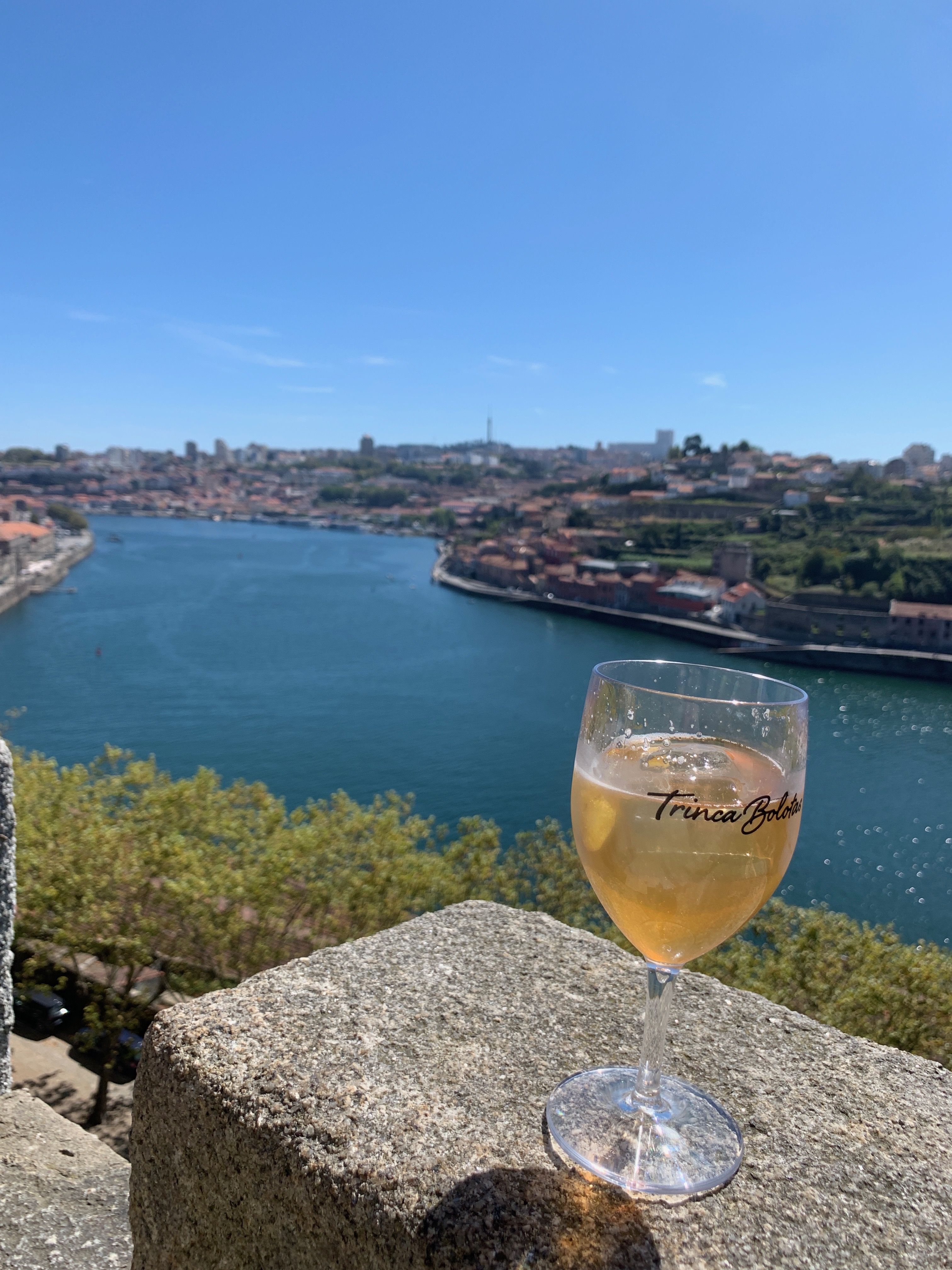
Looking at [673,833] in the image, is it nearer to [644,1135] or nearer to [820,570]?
[644,1135]

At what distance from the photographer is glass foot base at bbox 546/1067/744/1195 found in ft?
2.36

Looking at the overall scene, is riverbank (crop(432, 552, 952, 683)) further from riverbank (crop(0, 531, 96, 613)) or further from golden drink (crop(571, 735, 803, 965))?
golden drink (crop(571, 735, 803, 965))

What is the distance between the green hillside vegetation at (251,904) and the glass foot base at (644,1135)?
2937 mm

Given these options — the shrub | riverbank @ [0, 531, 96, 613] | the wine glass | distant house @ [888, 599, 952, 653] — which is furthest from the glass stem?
riverbank @ [0, 531, 96, 613]

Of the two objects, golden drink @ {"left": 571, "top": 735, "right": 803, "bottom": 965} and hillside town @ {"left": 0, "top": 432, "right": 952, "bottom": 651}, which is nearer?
golden drink @ {"left": 571, "top": 735, "right": 803, "bottom": 965}

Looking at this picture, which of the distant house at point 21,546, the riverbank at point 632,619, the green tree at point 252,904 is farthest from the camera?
the distant house at point 21,546

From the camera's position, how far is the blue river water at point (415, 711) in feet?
46.6

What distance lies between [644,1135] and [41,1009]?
7.12 metres

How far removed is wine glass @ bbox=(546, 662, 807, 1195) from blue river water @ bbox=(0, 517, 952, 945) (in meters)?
11.6

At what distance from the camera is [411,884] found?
18.6 ft

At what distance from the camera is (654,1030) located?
2.39 feet

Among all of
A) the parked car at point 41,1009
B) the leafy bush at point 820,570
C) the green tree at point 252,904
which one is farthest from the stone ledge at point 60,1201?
the leafy bush at point 820,570

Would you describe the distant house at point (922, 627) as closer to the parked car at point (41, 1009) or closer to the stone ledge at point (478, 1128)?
the parked car at point (41, 1009)

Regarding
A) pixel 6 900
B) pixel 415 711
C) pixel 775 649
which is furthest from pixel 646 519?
pixel 6 900
